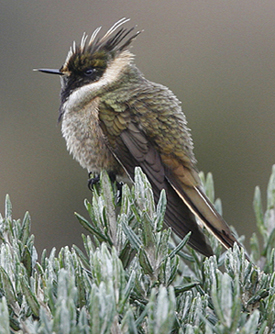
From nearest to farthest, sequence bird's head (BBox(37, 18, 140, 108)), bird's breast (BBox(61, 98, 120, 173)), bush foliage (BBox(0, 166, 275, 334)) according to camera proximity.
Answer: bush foliage (BBox(0, 166, 275, 334)), bird's breast (BBox(61, 98, 120, 173)), bird's head (BBox(37, 18, 140, 108))

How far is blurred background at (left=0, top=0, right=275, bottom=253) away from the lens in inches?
309

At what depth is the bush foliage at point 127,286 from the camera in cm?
109

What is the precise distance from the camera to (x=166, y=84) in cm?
852

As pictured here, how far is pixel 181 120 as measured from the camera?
3.21 meters

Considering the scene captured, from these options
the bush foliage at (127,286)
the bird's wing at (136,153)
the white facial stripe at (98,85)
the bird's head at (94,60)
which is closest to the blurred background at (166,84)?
the bird's head at (94,60)

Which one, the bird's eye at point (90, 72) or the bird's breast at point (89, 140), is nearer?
the bird's breast at point (89, 140)

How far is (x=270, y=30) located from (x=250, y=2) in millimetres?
740

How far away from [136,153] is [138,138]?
102 millimetres

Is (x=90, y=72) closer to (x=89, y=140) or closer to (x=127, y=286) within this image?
(x=89, y=140)

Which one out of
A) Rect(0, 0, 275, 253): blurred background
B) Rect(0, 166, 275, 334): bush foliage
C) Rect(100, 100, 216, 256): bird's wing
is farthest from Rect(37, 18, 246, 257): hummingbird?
Rect(0, 0, 275, 253): blurred background

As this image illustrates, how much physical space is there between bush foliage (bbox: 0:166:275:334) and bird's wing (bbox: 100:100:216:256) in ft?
2.44

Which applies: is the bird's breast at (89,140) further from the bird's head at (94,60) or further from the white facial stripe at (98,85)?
the bird's head at (94,60)

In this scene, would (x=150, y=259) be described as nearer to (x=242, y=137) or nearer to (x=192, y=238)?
(x=192, y=238)

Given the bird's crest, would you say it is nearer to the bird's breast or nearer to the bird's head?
the bird's head
